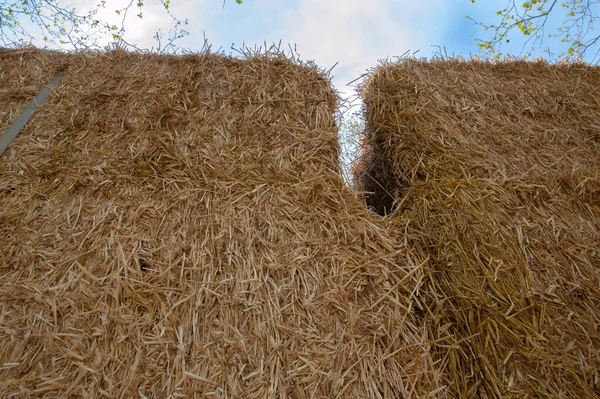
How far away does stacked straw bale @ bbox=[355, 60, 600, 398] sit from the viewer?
139 cm

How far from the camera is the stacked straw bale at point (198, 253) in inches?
51.1

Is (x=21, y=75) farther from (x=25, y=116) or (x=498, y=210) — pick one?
(x=498, y=210)

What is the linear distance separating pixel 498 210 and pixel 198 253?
1.55 meters

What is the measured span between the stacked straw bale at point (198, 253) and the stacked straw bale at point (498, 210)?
0.18m

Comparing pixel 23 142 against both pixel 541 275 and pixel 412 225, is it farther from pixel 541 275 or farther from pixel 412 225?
pixel 541 275

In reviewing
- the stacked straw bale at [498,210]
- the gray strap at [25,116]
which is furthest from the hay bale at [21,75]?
the stacked straw bale at [498,210]

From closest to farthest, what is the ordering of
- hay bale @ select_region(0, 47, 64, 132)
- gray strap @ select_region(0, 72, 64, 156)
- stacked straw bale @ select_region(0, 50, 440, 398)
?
stacked straw bale @ select_region(0, 50, 440, 398)
gray strap @ select_region(0, 72, 64, 156)
hay bale @ select_region(0, 47, 64, 132)

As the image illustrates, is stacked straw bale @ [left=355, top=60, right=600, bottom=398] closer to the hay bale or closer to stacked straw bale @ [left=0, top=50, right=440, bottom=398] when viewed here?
stacked straw bale @ [left=0, top=50, right=440, bottom=398]

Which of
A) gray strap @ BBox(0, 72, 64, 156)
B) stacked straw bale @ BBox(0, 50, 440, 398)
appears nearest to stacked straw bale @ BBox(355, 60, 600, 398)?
stacked straw bale @ BBox(0, 50, 440, 398)

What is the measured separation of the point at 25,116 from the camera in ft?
6.87

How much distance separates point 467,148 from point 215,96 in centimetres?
159

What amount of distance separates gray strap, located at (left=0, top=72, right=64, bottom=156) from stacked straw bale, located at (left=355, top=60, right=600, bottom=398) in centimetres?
219

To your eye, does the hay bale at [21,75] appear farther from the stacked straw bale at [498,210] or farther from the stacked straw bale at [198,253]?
the stacked straw bale at [498,210]

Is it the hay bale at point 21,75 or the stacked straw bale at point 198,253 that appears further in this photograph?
the hay bale at point 21,75
